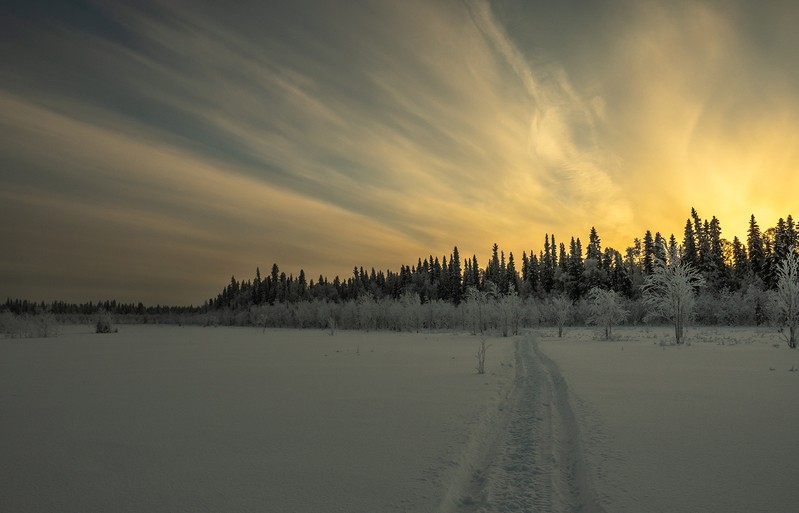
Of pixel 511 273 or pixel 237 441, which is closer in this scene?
pixel 237 441

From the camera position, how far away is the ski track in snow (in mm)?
4695

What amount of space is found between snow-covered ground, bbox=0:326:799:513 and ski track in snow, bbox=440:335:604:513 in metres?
0.03

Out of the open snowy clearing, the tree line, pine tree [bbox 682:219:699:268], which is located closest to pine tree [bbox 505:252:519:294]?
the tree line

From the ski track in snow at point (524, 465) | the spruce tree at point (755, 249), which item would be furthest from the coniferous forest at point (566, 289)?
the ski track in snow at point (524, 465)

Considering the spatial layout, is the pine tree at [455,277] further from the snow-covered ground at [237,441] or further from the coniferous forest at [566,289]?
the snow-covered ground at [237,441]

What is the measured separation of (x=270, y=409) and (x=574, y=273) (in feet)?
325

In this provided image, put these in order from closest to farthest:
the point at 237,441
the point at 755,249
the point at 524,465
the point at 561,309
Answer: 1. the point at 524,465
2. the point at 237,441
3. the point at 561,309
4. the point at 755,249

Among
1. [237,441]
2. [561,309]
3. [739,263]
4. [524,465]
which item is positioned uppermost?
[739,263]

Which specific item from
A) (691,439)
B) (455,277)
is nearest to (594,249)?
(455,277)

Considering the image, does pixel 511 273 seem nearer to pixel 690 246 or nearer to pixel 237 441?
pixel 690 246

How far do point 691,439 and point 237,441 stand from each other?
7.66 metres

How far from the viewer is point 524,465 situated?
5922mm

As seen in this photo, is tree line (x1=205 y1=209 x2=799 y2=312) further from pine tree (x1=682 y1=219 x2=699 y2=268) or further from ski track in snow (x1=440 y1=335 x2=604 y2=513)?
ski track in snow (x1=440 y1=335 x2=604 y2=513)

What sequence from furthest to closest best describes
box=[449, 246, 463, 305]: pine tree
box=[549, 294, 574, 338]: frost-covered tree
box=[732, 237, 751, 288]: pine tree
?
box=[449, 246, 463, 305]: pine tree → box=[732, 237, 751, 288]: pine tree → box=[549, 294, 574, 338]: frost-covered tree
